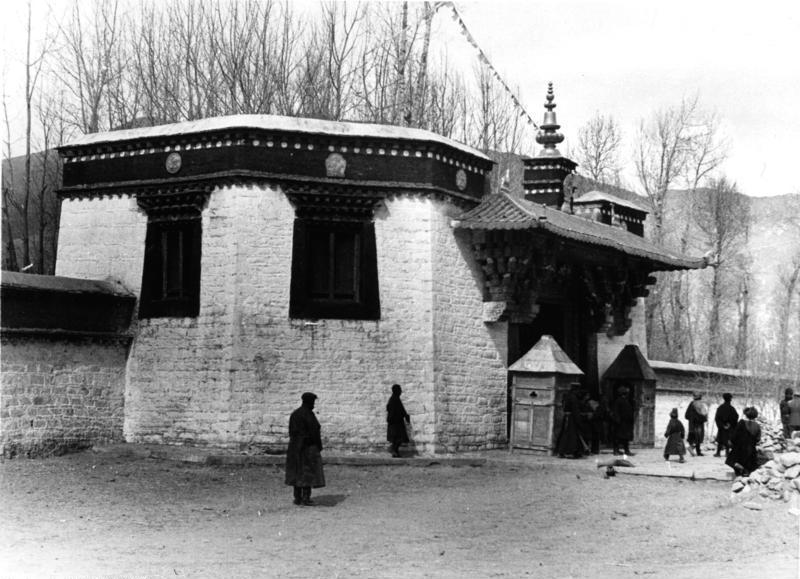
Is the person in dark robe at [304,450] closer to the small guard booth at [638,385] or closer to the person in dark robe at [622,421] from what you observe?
the person in dark robe at [622,421]

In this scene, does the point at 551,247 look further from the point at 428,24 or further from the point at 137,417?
the point at 428,24

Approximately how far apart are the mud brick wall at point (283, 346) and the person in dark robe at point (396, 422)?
351 mm

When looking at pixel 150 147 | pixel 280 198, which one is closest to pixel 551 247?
pixel 280 198

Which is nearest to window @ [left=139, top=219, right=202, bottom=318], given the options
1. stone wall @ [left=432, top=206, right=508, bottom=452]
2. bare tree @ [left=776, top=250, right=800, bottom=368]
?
stone wall @ [left=432, top=206, right=508, bottom=452]

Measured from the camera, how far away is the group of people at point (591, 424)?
16.1 meters

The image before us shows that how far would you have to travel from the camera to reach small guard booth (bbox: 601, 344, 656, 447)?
19.4m

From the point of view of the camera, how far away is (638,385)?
64.0 feet

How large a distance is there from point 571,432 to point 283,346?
5.15m

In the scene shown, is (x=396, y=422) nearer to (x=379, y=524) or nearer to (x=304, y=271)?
(x=304, y=271)

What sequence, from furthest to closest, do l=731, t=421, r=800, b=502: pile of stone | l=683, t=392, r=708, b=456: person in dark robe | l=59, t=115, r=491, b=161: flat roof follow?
1. l=683, t=392, r=708, b=456: person in dark robe
2. l=59, t=115, r=491, b=161: flat roof
3. l=731, t=421, r=800, b=502: pile of stone

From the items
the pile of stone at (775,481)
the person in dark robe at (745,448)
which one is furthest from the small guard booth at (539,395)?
the pile of stone at (775,481)

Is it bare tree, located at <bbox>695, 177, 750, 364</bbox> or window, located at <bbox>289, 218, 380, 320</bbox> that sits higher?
bare tree, located at <bbox>695, 177, 750, 364</bbox>

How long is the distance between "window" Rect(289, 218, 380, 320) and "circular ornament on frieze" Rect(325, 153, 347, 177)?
0.84m

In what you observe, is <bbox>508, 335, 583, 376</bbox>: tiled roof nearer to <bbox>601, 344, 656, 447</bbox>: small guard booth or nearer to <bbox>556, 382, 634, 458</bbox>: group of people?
<bbox>556, 382, 634, 458</bbox>: group of people
